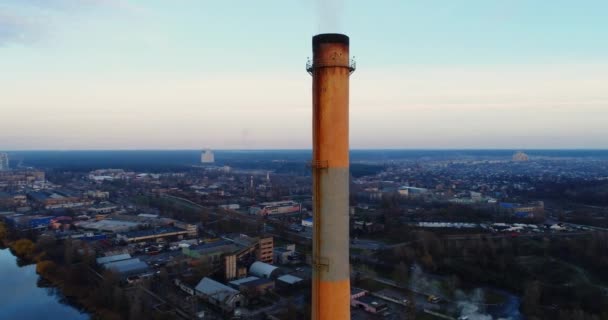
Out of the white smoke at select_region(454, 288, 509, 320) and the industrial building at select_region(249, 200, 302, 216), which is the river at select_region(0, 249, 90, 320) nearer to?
the white smoke at select_region(454, 288, 509, 320)

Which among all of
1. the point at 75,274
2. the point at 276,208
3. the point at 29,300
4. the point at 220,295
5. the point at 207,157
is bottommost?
the point at 29,300

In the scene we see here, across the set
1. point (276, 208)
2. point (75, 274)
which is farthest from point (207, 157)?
point (75, 274)

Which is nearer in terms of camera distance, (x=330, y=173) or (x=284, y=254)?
(x=330, y=173)

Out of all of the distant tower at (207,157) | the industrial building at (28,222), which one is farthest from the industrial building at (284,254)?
the distant tower at (207,157)

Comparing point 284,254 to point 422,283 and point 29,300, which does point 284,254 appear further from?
point 29,300

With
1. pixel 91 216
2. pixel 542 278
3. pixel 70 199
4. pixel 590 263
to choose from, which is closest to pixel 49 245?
pixel 91 216

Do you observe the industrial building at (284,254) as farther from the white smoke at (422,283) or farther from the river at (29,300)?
the river at (29,300)
